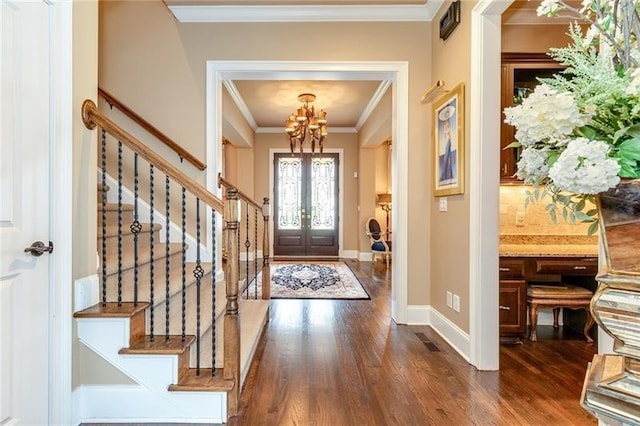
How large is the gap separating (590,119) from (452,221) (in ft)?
6.86

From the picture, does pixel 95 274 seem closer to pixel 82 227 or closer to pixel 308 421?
pixel 82 227

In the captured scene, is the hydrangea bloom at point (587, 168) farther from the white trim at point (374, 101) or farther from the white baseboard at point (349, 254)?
the white baseboard at point (349, 254)

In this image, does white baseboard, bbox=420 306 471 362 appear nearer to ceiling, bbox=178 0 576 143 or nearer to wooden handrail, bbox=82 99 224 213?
wooden handrail, bbox=82 99 224 213

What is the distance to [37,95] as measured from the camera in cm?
158

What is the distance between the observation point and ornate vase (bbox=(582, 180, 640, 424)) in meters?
0.74

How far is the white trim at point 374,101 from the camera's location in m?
4.95

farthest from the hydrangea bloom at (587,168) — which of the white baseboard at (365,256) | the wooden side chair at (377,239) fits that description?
the white baseboard at (365,256)

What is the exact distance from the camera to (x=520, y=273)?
283cm

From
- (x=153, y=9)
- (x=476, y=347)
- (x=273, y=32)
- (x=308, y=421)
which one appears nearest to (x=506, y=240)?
(x=476, y=347)

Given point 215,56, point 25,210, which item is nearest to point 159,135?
point 215,56

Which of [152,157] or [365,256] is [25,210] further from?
[365,256]

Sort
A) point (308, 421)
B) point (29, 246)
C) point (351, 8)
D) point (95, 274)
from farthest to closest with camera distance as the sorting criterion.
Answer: point (351, 8)
point (95, 274)
point (308, 421)
point (29, 246)

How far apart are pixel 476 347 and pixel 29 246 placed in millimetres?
2736

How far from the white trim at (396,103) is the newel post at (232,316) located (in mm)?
1669
